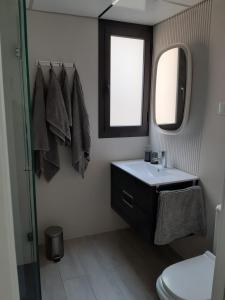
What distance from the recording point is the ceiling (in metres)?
1.93

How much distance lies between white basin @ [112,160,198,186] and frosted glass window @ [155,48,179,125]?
17.6 inches

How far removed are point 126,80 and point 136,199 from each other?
123cm

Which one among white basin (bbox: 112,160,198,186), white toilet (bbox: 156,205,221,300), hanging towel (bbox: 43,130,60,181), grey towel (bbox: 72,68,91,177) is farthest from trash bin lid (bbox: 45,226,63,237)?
white toilet (bbox: 156,205,221,300)

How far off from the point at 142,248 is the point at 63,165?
3.79 ft

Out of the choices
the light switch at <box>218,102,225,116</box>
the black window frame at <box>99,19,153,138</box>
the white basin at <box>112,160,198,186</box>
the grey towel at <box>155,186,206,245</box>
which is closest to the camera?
the light switch at <box>218,102,225,116</box>

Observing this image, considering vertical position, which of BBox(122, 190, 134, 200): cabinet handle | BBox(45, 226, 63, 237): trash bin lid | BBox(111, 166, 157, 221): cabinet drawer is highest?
BBox(111, 166, 157, 221): cabinet drawer

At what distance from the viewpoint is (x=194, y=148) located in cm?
210

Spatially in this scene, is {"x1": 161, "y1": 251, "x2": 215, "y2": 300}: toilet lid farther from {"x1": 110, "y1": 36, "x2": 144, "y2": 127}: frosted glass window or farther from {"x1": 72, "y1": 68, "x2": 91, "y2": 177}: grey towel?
{"x1": 110, "y1": 36, "x2": 144, "y2": 127}: frosted glass window

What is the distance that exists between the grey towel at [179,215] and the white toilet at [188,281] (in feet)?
1.02

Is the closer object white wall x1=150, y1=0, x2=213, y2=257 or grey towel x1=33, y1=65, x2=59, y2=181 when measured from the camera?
white wall x1=150, y1=0, x2=213, y2=257

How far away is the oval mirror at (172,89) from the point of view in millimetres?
2080

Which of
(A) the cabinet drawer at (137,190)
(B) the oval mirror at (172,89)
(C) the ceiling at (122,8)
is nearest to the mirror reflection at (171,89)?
(B) the oval mirror at (172,89)

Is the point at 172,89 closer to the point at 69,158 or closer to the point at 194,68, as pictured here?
the point at 194,68

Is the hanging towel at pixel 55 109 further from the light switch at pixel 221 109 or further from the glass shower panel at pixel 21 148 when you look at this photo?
the light switch at pixel 221 109
